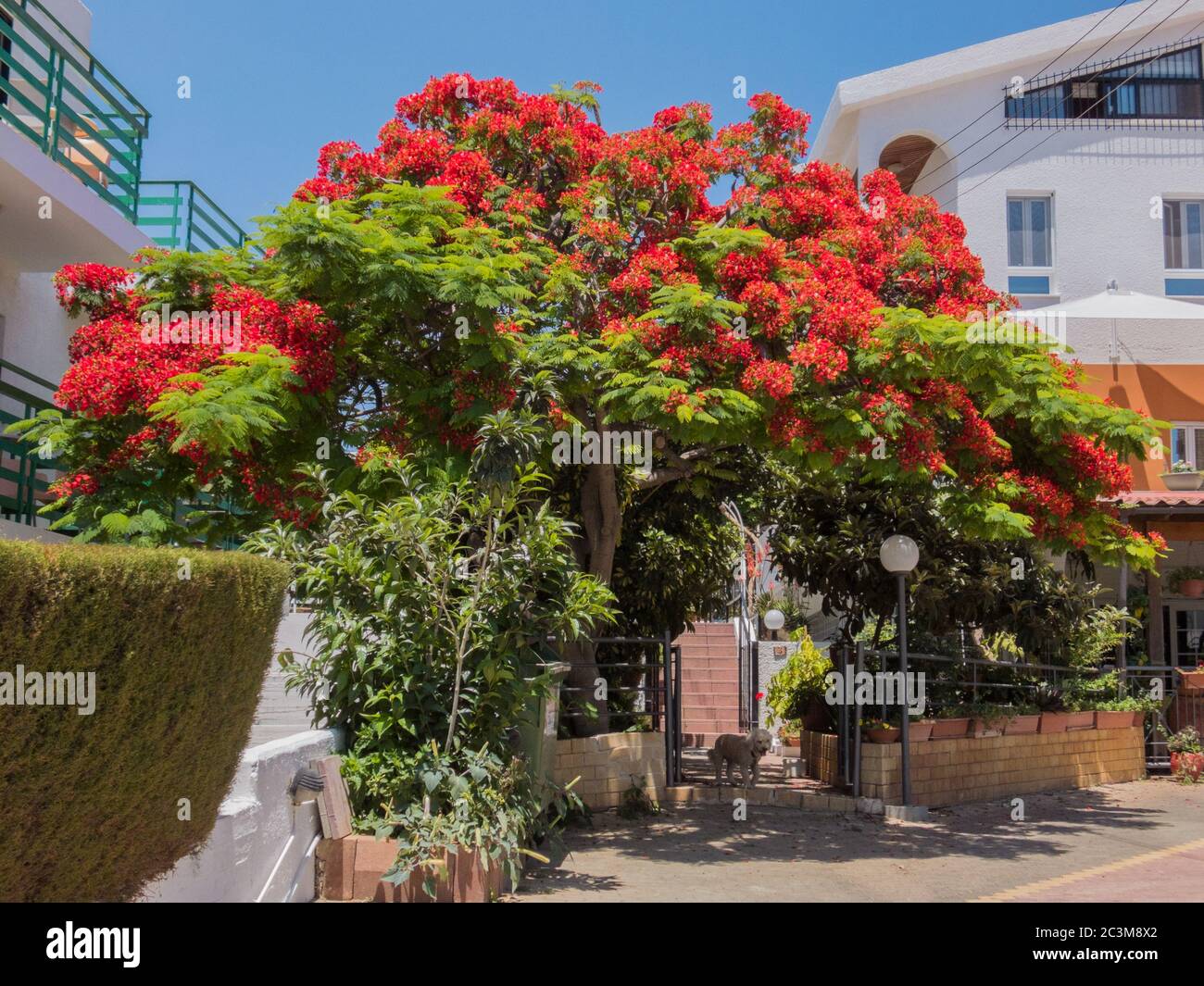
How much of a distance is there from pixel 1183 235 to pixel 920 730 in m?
13.8

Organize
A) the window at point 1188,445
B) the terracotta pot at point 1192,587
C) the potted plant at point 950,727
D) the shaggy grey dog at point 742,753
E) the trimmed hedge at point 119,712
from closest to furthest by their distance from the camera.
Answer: the trimmed hedge at point 119,712, the potted plant at point 950,727, the shaggy grey dog at point 742,753, the terracotta pot at point 1192,587, the window at point 1188,445

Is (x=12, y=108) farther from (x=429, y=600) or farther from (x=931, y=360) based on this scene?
(x=931, y=360)

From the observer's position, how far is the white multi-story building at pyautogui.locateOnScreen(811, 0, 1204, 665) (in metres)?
20.9

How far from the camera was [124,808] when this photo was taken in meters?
4.33

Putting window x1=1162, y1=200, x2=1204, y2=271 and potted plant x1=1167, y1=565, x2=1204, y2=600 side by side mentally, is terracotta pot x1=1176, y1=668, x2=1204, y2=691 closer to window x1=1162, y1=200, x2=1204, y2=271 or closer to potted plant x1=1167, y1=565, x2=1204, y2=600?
potted plant x1=1167, y1=565, x2=1204, y2=600

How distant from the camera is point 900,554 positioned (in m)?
11.9

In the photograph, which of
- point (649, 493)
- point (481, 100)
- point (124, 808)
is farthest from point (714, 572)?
point (124, 808)

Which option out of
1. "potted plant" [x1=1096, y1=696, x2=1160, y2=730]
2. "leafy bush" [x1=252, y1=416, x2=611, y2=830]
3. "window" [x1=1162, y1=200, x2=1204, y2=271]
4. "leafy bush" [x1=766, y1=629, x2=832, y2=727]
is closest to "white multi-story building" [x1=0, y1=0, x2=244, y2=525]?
"leafy bush" [x1=252, y1=416, x2=611, y2=830]

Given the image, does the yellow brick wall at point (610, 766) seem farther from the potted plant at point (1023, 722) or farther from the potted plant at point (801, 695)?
the potted plant at point (1023, 722)

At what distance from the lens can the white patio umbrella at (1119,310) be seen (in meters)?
17.5

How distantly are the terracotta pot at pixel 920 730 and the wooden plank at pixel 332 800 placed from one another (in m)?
7.21

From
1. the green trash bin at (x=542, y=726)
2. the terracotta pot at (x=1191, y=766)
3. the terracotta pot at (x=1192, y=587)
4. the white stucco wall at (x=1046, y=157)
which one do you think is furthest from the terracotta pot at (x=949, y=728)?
the white stucco wall at (x=1046, y=157)

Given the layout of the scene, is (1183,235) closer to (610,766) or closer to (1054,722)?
(1054,722)

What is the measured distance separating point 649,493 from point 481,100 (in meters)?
5.01
